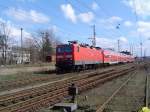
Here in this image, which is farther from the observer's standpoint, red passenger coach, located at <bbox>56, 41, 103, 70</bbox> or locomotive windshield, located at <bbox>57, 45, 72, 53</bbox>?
locomotive windshield, located at <bbox>57, 45, 72, 53</bbox>

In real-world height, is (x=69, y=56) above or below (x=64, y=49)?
below

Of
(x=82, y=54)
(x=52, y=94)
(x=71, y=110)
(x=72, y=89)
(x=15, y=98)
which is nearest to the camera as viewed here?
(x=71, y=110)

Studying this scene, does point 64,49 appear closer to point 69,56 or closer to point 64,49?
point 64,49

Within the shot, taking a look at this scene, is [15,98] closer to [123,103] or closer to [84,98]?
[84,98]

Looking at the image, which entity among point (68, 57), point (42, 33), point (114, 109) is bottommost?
point (114, 109)

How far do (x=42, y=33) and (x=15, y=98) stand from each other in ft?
373

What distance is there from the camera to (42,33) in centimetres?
12838

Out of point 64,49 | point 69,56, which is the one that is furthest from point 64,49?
point 69,56

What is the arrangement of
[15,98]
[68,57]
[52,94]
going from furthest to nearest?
[68,57]
[52,94]
[15,98]

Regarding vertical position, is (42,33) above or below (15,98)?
above

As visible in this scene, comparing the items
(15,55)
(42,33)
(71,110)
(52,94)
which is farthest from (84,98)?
(42,33)

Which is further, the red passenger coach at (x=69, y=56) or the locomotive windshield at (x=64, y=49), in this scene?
the locomotive windshield at (x=64, y=49)

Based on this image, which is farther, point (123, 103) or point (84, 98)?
point (84, 98)

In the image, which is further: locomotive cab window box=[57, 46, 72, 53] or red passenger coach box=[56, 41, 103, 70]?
locomotive cab window box=[57, 46, 72, 53]
